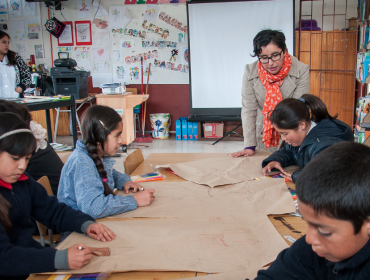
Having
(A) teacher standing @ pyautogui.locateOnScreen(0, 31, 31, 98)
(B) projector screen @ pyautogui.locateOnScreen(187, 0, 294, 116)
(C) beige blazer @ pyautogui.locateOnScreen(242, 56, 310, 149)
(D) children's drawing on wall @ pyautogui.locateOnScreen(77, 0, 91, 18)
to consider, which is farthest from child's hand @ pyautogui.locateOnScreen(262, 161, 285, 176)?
(D) children's drawing on wall @ pyautogui.locateOnScreen(77, 0, 91, 18)

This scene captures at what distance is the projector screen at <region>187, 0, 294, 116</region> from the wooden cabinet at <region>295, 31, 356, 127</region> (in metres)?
0.62

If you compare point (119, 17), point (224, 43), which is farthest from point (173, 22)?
point (224, 43)

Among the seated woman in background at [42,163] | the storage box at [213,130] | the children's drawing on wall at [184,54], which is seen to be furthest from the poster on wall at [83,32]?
the seated woman in background at [42,163]

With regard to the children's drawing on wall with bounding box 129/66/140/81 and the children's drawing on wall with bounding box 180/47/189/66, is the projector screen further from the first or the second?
the children's drawing on wall with bounding box 129/66/140/81

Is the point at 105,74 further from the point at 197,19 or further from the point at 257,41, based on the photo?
the point at 257,41

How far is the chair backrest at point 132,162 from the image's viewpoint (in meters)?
1.73

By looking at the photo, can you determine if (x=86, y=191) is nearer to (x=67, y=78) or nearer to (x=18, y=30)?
(x=67, y=78)

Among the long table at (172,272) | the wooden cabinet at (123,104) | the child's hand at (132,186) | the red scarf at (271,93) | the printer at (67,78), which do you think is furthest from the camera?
the printer at (67,78)

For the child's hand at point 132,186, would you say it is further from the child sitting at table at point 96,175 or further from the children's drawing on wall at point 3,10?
the children's drawing on wall at point 3,10

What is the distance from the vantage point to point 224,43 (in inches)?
196

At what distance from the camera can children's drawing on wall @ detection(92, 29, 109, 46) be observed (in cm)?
559

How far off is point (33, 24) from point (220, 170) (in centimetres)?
533

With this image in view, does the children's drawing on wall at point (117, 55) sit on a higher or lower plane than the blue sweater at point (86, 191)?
higher

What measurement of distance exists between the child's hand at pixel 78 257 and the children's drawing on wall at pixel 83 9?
5.45 meters
